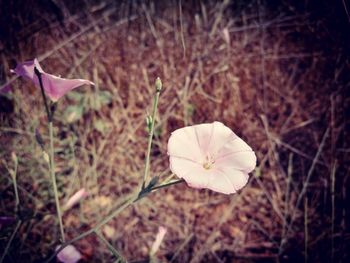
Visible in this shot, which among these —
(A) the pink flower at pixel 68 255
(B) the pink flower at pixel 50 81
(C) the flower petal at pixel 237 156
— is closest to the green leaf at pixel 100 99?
(A) the pink flower at pixel 68 255

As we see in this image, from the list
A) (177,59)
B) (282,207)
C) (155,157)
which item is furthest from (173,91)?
(282,207)

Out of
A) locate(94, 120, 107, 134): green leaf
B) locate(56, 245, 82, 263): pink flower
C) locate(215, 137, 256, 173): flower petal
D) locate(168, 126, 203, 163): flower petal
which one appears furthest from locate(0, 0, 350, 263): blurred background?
locate(168, 126, 203, 163): flower petal

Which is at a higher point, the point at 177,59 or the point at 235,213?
the point at 177,59

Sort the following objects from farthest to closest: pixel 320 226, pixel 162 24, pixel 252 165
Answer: pixel 162 24 < pixel 320 226 < pixel 252 165

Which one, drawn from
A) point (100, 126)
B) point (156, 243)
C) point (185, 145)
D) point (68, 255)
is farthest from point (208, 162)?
point (100, 126)

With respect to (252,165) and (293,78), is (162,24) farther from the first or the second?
(252,165)

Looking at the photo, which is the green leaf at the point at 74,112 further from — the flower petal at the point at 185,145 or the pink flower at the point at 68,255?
the flower petal at the point at 185,145
